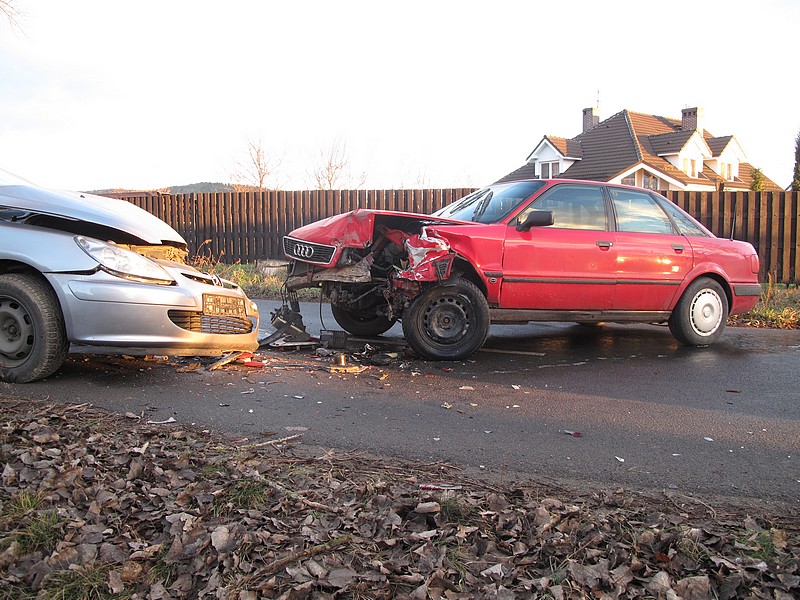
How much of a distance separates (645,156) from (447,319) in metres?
32.7

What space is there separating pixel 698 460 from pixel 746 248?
15.7 ft

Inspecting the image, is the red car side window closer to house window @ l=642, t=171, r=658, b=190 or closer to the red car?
the red car

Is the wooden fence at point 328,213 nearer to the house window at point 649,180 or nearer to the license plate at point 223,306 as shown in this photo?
the license plate at point 223,306

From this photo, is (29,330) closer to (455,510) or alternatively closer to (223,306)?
(223,306)

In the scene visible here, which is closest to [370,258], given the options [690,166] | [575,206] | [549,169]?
[575,206]

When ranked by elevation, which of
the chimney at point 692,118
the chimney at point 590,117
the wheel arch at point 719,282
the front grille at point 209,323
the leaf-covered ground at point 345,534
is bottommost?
the leaf-covered ground at point 345,534

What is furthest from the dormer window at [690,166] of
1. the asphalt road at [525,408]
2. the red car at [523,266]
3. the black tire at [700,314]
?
the asphalt road at [525,408]

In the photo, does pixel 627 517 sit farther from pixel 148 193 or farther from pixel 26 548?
pixel 148 193

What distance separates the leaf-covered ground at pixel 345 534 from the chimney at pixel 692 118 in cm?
4363

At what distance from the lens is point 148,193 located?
688 inches

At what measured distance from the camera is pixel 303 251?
6.34m

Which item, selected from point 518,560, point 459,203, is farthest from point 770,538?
point 459,203

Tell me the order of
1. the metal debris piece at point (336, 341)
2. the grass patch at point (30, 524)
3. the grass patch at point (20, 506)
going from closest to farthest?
the grass patch at point (30, 524) → the grass patch at point (20, 506) → the metal debris piece at point (336, 341)

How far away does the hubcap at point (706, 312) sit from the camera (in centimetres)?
718
